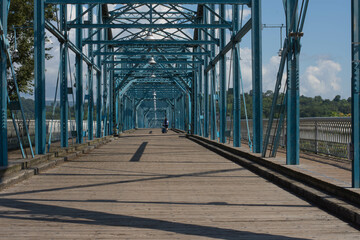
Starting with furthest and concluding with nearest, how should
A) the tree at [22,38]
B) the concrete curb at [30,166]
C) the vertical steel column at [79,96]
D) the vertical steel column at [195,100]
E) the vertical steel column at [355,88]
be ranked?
the vertical steel column at [195,100]
the tree at [22,38]
the vertical steel column at [79,96]
the concrete curb at [30,166]
the vertical steel column at [355,88]

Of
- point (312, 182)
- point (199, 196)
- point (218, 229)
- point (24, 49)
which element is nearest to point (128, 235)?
point (218, 229)

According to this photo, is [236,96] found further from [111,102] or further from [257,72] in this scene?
[111,102]

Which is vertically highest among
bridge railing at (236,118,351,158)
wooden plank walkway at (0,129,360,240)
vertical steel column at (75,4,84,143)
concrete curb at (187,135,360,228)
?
vertical steel column at (75,4,84,143)

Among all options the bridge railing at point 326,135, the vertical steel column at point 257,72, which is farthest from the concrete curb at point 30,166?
the bridge railing at point 326,135

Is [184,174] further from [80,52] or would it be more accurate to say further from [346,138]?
[80,52]

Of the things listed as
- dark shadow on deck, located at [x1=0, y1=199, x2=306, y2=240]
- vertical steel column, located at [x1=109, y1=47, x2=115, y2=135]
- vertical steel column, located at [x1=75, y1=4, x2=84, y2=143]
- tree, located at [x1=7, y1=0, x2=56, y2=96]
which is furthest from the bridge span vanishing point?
vertical steel column, located at [x1=109, y1=47, x2=115, y2=135]

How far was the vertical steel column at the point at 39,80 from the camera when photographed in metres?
11.4

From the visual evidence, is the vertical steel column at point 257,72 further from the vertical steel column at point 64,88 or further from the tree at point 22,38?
the tree at point 22,38

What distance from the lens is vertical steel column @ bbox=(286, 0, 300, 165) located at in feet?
28.1

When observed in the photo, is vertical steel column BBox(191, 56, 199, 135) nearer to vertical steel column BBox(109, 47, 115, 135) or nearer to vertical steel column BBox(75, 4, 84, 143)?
vertical steel column BBox(109, 47, 115, 135)

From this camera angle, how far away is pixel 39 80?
11.4 metres

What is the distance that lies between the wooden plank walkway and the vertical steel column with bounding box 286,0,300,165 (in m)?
0.74

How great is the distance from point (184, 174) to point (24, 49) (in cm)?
1816

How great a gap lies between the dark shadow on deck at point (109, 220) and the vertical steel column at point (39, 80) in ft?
18.1
